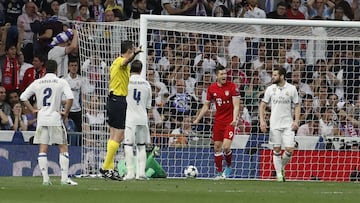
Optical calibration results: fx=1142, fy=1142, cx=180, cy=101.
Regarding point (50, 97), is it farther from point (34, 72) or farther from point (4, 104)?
point (34, 72)

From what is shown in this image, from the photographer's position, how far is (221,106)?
23.8m

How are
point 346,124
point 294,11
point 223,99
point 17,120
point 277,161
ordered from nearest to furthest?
point 277,161 < point 223,99 < point 17,120 < point 346,124 < point 294,11

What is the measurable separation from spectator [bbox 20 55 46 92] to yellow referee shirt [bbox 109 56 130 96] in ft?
20.7

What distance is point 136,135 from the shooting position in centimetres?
2159

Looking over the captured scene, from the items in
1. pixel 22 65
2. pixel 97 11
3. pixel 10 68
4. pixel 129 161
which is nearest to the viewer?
pixel 129 161

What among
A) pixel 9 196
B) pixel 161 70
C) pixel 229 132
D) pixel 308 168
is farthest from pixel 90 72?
pixel 9 196

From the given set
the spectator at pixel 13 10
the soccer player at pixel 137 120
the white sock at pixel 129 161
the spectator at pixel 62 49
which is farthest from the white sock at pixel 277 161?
the spectator at pixel 13 10

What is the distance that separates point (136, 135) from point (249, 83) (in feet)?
18.2

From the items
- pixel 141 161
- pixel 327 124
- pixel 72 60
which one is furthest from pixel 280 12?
pixel 141 161

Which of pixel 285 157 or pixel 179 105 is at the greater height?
pixel 179 105

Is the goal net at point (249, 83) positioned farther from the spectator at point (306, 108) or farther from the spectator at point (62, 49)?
the spectator at point (62, 49)

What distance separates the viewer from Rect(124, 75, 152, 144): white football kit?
70.6ft

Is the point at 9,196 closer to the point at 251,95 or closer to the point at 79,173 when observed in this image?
the point at 79,173

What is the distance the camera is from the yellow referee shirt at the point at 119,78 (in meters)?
20.8
